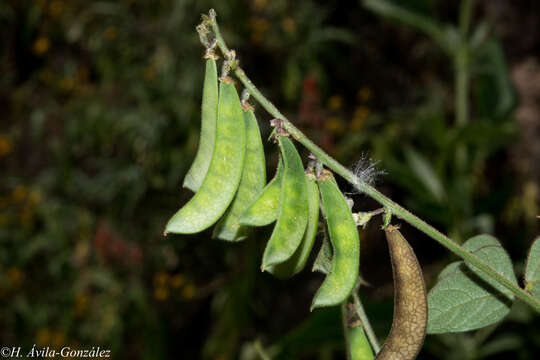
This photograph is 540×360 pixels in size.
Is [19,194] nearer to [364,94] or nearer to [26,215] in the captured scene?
[26,215]

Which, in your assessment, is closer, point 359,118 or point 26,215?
point 359,118

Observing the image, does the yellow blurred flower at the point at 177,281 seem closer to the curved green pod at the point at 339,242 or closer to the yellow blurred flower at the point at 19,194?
the yellow blurred flower at the point at 19,194

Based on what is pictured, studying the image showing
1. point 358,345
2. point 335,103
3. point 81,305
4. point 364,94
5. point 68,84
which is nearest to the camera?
point 358,345

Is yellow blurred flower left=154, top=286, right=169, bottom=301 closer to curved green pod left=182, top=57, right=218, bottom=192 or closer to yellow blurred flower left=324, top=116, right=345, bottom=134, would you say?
yellow blurred flower left=324, top=116, right=345, bottom=134

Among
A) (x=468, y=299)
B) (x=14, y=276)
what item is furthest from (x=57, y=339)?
(x=468, y=299)

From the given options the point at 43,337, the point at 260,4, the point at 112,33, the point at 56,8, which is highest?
the point at 260,4

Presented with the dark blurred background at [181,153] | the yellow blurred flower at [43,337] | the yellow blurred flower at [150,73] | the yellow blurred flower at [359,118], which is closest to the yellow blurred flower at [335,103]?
the dark blurred background at [181,153]

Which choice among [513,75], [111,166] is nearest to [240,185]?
[111,166]
